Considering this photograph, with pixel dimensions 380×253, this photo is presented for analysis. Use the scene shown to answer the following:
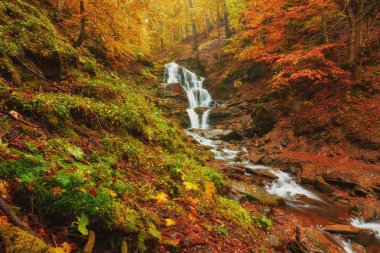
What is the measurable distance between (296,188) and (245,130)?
7.34 meters

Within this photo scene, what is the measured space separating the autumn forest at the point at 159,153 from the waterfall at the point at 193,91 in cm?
251

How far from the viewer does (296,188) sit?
374 inches

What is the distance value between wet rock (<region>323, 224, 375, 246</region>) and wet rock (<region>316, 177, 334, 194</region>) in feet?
8.56

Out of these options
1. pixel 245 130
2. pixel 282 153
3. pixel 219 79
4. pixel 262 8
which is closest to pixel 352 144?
pixel 282 153

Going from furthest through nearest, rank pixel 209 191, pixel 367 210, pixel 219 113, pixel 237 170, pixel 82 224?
pixel 219 113 → pixel 237 170 → pixel 367 210 → pixel 209 191 → pixel 82 224

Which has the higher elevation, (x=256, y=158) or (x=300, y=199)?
(x=256, y=158)

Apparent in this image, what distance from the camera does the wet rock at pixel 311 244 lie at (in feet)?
16.3

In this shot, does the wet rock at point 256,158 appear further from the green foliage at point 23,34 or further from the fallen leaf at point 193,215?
the green foliage at point 23,34

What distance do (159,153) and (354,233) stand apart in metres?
5.36

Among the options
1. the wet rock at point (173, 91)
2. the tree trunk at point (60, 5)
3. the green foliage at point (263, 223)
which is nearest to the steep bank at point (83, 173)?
the green foliage at point (263, 223)

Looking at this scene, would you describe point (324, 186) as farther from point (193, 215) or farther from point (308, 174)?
point (193, 215)

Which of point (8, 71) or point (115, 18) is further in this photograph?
point (115, 18)

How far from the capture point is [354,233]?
237 inches

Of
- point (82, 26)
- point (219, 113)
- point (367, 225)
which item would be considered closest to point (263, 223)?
point (367, 225)
